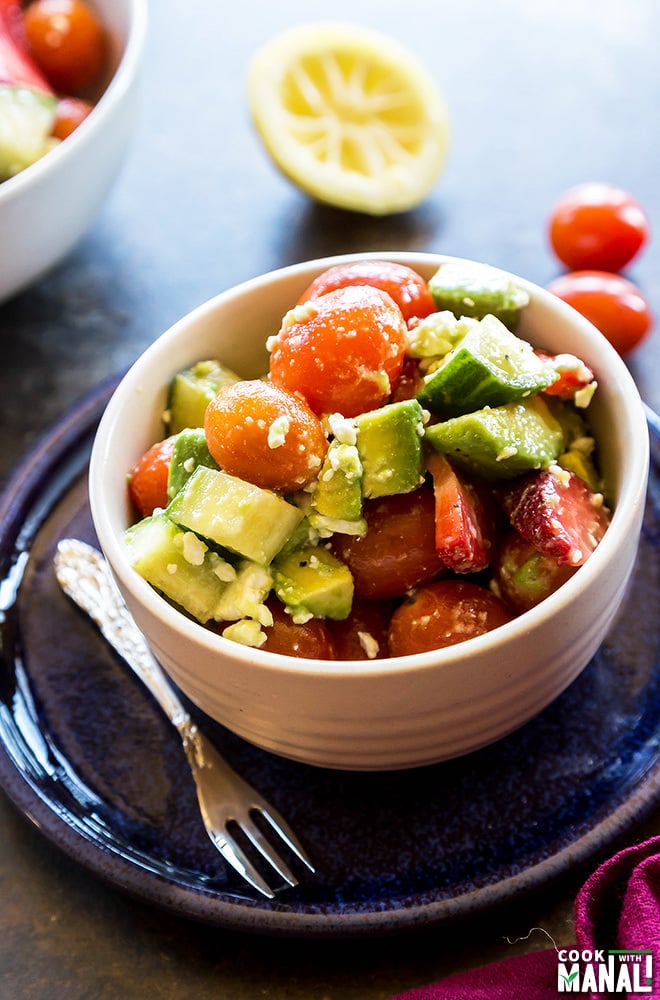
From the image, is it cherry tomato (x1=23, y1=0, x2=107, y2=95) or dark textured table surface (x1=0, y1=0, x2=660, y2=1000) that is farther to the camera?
cherry tomato (x1=23, y1=0, x2=107, y2=95)

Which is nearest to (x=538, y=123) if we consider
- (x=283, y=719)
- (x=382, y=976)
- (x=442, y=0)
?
(x=442, y=0)

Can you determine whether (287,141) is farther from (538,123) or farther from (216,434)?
(216,434)

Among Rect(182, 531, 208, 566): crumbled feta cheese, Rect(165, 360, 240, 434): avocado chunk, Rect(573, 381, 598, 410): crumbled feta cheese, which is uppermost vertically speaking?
Rect(165, 360, 240, 434): avocado chunk

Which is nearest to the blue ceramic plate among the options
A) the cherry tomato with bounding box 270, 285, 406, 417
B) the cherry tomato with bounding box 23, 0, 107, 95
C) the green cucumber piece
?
the cherry tomato with bounding box 270, 285, 406, 417

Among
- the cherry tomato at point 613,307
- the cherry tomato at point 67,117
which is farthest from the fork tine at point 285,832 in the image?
the cherry tomato at point 67,117

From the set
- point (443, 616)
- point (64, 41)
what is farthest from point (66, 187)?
point (443, 616)

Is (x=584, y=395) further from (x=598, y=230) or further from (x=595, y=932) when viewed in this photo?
(x=598, y=230)

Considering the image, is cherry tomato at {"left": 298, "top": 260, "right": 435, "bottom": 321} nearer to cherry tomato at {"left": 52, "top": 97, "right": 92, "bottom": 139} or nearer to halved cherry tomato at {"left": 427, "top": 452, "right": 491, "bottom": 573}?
halved cherry tomato at {"left": 427, "top": 452, "right": 491, "bottom": 573}

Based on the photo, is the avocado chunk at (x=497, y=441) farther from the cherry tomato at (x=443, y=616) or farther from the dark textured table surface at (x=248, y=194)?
the dark textured table surface at (x=248, y=194)
